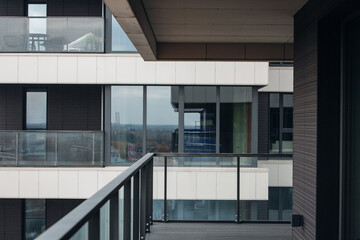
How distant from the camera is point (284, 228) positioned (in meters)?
4.90

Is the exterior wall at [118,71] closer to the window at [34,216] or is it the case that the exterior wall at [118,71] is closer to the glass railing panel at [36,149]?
the glass railing panel at [36,149]

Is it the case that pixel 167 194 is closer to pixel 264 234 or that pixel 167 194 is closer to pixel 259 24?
pixel 264 234

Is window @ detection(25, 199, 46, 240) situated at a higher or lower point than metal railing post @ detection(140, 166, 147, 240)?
lower

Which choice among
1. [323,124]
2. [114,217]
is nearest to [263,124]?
[323,124]

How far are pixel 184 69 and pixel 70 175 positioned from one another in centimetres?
409

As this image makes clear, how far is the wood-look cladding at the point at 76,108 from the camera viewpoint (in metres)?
10.8

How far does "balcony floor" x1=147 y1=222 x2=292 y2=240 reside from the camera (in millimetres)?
4527

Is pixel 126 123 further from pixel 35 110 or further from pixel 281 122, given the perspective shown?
pixel 281 122

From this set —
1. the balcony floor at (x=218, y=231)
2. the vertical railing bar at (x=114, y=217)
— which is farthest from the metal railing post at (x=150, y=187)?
the vertical railing bar at (x=114, y=217)

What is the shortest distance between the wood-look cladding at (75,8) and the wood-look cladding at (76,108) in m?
2.18

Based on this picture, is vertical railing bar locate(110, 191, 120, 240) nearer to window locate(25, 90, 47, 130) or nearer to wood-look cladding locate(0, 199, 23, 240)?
window locate(25, 90, 47, 130)

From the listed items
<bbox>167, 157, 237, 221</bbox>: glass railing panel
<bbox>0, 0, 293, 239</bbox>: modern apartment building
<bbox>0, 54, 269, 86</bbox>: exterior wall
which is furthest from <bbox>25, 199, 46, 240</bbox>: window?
<bbox>167, 157, 237, 221</bbox>: glass railing panel

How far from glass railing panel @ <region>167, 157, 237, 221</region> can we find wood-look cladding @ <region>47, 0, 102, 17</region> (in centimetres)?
674

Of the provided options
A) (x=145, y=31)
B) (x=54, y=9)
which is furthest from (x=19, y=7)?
(x=145, y=31)
